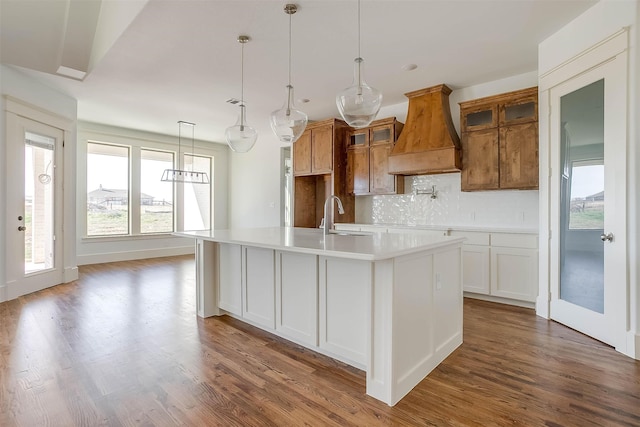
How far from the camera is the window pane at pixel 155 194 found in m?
7.19

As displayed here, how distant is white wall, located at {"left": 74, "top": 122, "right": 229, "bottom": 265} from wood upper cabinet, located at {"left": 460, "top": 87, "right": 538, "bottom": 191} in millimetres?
6115

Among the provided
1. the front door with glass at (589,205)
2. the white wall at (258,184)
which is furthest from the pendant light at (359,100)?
the white wall at (258,184)

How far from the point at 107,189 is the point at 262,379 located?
6.25 meters

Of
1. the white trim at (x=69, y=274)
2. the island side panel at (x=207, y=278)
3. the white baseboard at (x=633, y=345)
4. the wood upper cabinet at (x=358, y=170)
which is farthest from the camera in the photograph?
the wood upper cabinet at (x=358, y=170)

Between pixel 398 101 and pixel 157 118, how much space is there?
4367 millimetres

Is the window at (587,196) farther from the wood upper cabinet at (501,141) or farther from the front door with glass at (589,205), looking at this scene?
the wood upper cabinet at (501,141)

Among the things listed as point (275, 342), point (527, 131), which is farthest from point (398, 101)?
point (275, 342)

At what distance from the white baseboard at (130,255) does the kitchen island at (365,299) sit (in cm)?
475

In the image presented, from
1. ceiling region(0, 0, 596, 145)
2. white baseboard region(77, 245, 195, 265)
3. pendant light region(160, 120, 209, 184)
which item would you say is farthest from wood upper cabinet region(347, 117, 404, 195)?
white baseboard region(77, 245, 195, 265)

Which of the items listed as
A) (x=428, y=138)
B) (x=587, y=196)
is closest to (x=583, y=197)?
(x=587, y=196)

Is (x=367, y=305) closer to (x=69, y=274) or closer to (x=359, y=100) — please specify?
(x=359, y=100)

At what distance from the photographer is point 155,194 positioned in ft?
24.1

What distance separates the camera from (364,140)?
5449mm

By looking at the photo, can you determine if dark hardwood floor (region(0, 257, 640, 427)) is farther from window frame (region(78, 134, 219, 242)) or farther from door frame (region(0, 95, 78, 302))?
window frame (region(78, 134, 219, 242))
